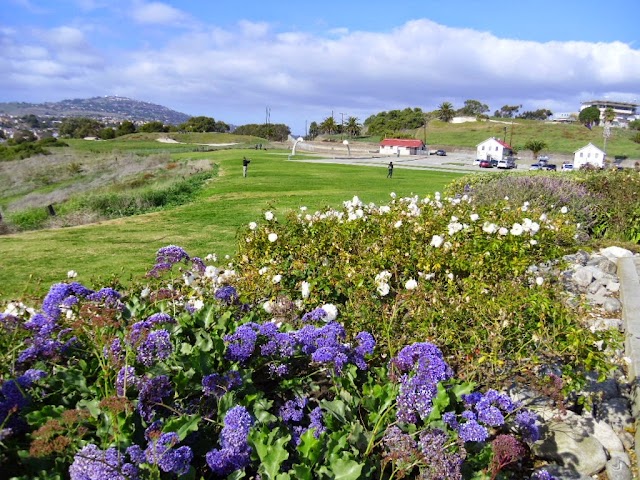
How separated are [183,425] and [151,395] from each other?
230 mm

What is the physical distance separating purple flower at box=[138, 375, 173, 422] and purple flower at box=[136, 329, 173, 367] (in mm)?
130

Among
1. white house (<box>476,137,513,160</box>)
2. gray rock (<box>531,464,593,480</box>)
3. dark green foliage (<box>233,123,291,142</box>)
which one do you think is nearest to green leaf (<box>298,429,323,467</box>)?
gray rock (<box>531,464,593,480</box>)

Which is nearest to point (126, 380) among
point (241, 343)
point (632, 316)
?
point (241, 343)

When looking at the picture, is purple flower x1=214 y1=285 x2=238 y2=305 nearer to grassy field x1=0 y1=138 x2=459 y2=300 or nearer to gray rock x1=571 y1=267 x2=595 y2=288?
grassy field x1=0 y1=138 x2=459 y2=300

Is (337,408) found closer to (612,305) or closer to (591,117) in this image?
(612,305)

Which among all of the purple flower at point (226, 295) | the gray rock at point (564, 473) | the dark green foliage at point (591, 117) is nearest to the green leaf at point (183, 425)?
the purple flower at point (226, 295)

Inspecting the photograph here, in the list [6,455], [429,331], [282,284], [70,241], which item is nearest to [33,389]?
[6,455]

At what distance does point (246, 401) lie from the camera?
2.29 metres

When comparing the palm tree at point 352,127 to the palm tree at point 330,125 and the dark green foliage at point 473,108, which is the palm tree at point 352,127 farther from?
the dark green foliage at point 473,108

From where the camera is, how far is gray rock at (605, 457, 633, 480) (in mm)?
3014

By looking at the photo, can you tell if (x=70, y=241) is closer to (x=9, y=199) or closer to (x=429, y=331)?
(x=429, y=331)

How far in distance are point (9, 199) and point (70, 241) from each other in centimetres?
2497

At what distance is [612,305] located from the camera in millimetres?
5914

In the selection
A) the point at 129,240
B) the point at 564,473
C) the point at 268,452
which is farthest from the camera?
the point at 129,240
